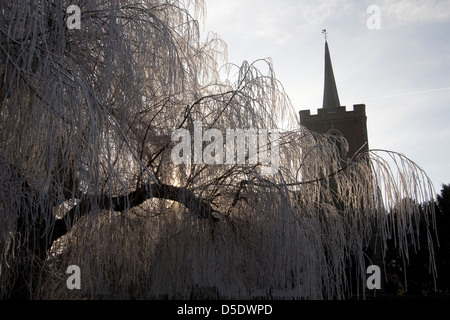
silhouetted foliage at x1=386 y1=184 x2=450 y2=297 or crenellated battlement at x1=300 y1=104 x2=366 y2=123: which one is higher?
crenellated battlement at x1=300 y1=104 x2=366 y2=123

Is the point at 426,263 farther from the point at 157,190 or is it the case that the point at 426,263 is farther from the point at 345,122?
the point at 157,190

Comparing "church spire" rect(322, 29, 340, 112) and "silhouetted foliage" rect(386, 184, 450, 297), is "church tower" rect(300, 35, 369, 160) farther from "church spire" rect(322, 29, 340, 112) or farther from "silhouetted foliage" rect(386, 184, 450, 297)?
"silhouetted foliage" rect(386, 184, 450, 297)

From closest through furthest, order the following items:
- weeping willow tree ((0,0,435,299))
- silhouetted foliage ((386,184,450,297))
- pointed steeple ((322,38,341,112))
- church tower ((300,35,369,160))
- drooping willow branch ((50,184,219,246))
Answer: weeping willow tree ((0,0,435,299))
drooping willow branch ((50,184,219,246))
silhouetted foliage ((386,184,450,297))
church tower ((300,35,369,160))
pointed steeple ((322,38,341,112))

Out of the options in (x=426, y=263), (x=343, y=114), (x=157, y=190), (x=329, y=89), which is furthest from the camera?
(x=329, y=89)

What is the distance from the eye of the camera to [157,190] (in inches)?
150

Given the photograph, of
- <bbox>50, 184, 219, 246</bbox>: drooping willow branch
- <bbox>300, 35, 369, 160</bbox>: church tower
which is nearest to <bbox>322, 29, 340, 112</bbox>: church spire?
<bbox>300, 35, 369, 160</bbox>: church tower

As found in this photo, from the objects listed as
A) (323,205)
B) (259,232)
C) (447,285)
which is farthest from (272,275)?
(447,285)

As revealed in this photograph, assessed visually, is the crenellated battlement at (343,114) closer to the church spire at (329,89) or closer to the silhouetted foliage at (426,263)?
the church spire at (329,89)

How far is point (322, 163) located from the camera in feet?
14.9

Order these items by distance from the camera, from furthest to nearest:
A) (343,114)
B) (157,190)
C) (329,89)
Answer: (329,89) → (343,114) → (157,190)

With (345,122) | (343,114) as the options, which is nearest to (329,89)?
(343,114)

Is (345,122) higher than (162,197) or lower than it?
higher

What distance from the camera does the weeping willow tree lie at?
3.13 m
